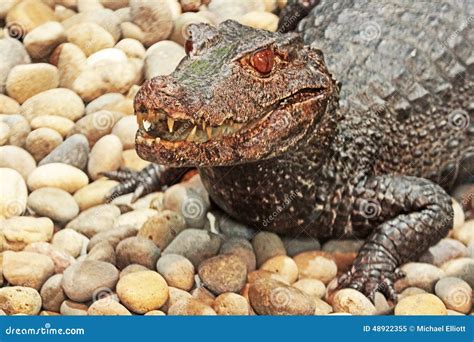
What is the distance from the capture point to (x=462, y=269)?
8.62 ft

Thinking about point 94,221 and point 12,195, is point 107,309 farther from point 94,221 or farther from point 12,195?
point 12,195

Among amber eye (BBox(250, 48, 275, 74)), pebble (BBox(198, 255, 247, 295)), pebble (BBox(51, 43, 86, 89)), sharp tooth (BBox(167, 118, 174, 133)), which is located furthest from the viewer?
pebble (BBox(51, 43, 86, 89))

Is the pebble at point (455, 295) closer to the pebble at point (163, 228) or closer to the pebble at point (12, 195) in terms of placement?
the pebble at point (163, 228)

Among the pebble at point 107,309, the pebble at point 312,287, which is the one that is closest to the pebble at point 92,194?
the pebble at point 107,309

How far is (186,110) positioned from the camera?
2.18m

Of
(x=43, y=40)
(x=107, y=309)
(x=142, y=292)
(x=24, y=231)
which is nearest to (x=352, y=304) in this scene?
(x=142, y=292)

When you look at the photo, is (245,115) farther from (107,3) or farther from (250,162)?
(107,3)

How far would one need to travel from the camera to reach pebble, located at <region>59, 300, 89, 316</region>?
2.41 m

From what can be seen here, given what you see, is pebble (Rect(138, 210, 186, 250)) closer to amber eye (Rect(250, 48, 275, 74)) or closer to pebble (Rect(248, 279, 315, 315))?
pebble (Rect(248, 279, 315, 315))

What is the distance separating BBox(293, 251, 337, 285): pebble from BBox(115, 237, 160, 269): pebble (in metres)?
0.47

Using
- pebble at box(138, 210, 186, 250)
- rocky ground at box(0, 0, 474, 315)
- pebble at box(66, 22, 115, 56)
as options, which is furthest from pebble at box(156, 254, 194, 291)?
pebble at box(66, 22, 115, 56)

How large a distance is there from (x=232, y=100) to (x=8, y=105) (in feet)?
3.28

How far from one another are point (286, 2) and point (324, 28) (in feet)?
1.30

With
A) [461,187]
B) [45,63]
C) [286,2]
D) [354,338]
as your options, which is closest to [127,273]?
[354,338]
